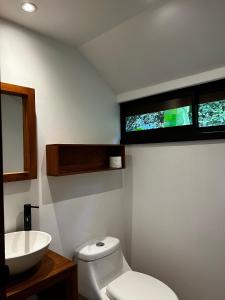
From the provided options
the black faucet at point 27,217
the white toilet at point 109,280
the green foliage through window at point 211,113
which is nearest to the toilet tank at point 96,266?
the white toilet at point 109,280

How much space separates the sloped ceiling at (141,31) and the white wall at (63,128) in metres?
0.17

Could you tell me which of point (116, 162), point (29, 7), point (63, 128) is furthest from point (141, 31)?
point (116, 162)

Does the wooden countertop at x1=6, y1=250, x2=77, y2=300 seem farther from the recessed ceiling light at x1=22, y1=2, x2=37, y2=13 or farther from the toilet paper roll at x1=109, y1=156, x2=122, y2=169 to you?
the recessed ceiling light at x1=22, y1=2, x2=37, y2=13

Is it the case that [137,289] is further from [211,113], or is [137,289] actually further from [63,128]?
[211,113]

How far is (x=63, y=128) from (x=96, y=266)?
1.16m

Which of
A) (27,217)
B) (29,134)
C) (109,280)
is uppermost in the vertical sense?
(29,134)

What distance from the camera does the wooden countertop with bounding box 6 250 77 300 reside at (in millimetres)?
1141

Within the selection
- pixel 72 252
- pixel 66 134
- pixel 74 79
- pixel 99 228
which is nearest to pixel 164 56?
pixel 74 79

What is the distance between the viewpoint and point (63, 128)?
1.91m

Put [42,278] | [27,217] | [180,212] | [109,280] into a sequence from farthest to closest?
[180,212]
[109,280]
[27,217]
[42,278]

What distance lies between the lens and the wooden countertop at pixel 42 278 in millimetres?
1141

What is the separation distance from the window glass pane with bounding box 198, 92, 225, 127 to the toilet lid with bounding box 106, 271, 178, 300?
4.40 feet

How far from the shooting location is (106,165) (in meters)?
2.27

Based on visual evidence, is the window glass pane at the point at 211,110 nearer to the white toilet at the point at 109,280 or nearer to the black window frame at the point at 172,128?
the black window frame at the point at 172,128
